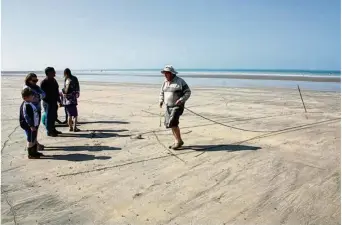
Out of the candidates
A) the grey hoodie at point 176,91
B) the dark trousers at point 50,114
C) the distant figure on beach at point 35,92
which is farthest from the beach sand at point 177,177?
the grey hoodie at point 176,91

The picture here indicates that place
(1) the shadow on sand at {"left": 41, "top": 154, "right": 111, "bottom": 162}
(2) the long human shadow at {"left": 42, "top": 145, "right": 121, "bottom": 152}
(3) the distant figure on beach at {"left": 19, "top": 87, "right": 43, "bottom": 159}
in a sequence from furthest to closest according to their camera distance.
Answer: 1. (2) the long human shadow at {"left": 42, "top": 145, "right": 121, "bottom": 152}
2. (1) the shadow on sand at {"left": 41, "top": 154, "right": 111, "bottom": 162}
3. (3) the distant figure on beach at {"left": 19, "top": 87, "right": 43, "bottom": 159}

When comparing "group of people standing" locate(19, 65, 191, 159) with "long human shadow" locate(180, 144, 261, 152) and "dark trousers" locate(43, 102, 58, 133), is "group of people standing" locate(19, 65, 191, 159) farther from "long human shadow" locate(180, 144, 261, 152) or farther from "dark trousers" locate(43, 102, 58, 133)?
"long human shadow" locate(180, 144, 261, 152)

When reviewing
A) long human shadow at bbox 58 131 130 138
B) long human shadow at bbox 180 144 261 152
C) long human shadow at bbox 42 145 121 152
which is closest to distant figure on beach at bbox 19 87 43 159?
long human shadow at bbox 42 145 121 152

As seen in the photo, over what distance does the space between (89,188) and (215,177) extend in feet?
7.45

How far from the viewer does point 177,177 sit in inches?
219

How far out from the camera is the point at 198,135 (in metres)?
8.83

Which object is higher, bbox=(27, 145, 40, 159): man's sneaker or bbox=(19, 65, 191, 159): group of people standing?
bbox=(19, 65, 191, 159): group of people standing

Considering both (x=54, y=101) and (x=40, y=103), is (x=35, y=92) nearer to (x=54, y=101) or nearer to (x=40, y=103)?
(x=40, y=103)

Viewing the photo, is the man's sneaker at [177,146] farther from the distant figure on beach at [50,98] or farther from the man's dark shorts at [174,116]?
the distant figure on beach at [50,98]

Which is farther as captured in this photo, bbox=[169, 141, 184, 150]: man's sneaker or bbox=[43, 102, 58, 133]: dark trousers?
bbox=[43, 102, 58, 133]: dark trousers

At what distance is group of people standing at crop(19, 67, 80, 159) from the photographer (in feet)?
21.5

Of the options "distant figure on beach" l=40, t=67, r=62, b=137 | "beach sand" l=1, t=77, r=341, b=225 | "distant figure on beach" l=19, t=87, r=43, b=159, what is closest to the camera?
"beach sand" l=1, t=77, r=341, b=225

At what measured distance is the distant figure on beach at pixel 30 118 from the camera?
256 inches

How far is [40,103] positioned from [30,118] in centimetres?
89
